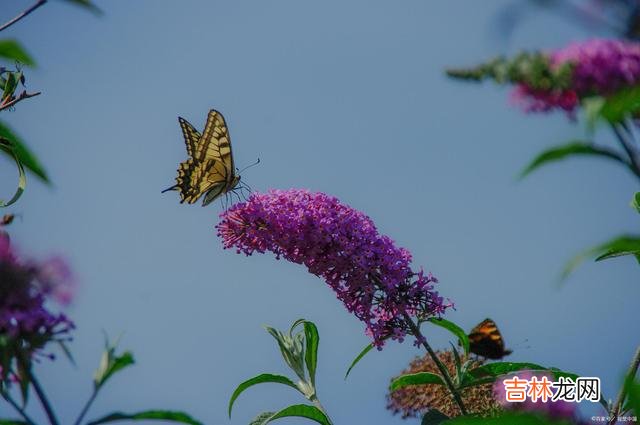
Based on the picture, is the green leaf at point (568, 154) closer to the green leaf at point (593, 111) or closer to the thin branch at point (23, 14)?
the green leaf at point (593, 111)

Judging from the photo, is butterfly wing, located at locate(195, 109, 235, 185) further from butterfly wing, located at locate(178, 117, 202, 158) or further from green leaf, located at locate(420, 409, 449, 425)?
green leaf, located at locate(420, 409, 449, 425)

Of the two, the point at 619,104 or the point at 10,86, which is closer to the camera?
the point at 619,104

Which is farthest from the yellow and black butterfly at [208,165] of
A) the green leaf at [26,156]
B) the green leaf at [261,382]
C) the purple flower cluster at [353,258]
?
the green leaf at [26,156]

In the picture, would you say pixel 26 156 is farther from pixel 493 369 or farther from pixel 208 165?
pixel 208 165

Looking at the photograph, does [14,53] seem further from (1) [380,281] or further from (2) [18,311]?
(1) [380,281]

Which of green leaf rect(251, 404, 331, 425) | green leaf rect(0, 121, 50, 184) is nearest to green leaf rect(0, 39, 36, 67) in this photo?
green leaf rect(0, 121, 50, 184)

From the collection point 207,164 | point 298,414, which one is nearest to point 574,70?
point 298,414

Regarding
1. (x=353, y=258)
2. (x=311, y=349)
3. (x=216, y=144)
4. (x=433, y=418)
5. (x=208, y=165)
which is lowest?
(x=433, y=418)
